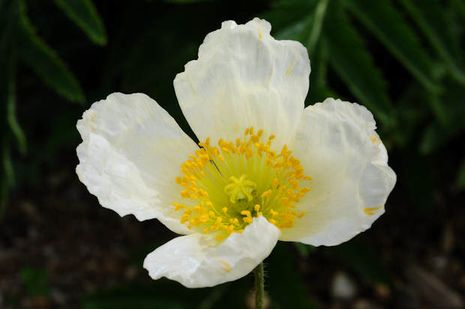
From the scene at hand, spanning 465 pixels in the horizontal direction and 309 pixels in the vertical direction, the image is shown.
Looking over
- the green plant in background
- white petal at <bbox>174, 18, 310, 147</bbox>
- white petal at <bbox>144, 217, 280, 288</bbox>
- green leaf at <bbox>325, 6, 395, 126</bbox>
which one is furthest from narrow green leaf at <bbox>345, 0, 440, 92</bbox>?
white petal at <bbox>144, 217, 280, 288</bbox>

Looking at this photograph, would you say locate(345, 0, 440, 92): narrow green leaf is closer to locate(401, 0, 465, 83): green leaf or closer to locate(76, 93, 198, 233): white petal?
locate(401, 0, 465, 83): green leaf

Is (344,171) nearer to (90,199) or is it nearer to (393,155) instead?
(393,155)

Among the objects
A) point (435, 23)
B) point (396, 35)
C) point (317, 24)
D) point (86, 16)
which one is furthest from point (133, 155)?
point (435, 23)

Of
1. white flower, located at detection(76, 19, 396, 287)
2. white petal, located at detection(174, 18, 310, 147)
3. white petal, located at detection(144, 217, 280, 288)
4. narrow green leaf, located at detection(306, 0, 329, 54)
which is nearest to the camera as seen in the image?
white petal, located at detection(144, 217, 280, 288)

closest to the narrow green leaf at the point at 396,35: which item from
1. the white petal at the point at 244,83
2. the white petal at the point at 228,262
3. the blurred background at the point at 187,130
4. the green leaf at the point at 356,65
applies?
the blurred background at the point at 187,130

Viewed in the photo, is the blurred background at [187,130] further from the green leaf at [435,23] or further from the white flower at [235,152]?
the white flower at [235,152]

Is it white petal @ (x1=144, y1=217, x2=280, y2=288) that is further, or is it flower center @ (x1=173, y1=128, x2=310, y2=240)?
flower center @ (x1=173, y1=128, x2=310, y2=240)

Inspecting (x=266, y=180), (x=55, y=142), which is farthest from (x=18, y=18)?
(x=266, y=180)

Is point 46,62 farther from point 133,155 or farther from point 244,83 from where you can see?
point 244,83
